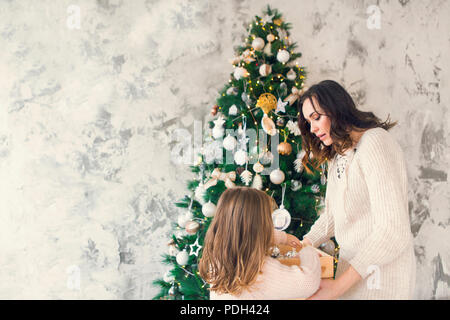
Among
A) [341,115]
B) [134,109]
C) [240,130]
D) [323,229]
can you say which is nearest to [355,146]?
[341,115]

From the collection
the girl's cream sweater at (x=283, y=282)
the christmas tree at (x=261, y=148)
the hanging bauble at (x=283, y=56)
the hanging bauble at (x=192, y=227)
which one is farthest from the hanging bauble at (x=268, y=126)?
the girl's cream sweater at (x=283, y=282)

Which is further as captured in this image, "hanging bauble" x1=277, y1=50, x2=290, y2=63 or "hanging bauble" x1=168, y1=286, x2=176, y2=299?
"hanging bauble" x1=168, y1=286, x2=176, y2=299

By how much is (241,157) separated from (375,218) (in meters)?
0.87

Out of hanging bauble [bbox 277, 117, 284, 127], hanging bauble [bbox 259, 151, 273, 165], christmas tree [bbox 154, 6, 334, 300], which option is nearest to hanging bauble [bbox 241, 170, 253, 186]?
christmas tree [bbox 154, 6, 334, 300]

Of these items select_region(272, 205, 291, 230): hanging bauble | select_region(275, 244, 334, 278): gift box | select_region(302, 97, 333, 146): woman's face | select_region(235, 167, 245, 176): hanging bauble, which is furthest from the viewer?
select_region(235, 167, 245, 176): hanging bauble

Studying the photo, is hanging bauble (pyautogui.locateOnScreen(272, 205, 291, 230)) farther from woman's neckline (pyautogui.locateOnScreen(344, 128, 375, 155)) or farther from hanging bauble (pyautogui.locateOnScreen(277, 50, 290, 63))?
hanging bauble (pyautogui.locateOnScreen(277, 50, 290, 63))

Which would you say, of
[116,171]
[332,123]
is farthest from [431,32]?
[116,171]

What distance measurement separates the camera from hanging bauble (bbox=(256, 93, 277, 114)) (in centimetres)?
182

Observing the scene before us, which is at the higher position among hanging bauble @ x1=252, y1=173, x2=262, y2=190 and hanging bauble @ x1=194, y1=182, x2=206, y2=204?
hanging bauble @ x1=252, y1=173, x2=262, y2=190

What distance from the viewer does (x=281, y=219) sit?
5.80ft

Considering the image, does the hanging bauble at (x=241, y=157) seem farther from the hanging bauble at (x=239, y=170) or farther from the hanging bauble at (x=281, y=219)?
the hanging bauble at (x=281, y=219)

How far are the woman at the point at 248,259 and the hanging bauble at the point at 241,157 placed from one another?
0.64m

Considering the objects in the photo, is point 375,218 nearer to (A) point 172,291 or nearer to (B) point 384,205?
(B) point 384,205

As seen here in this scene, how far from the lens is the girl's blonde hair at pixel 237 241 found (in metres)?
1.08
